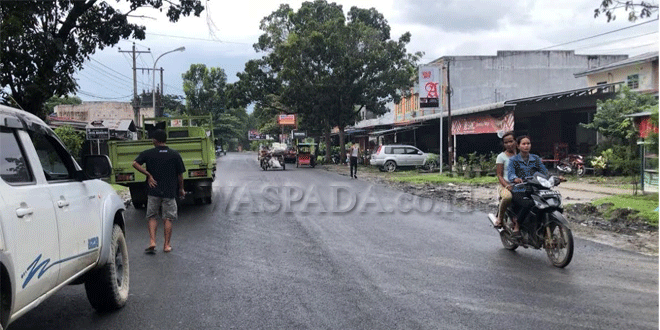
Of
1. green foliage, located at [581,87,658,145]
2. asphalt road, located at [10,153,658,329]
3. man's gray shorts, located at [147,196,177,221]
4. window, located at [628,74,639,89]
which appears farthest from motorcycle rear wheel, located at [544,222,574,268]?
window, located at [628,74,639,89]

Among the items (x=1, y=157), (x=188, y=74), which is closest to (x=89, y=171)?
(x=1, y=157)

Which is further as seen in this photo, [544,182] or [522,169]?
[522,169]

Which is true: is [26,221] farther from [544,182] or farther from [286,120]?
[286,120]

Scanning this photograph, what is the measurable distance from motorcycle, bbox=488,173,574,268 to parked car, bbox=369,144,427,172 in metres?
24.3

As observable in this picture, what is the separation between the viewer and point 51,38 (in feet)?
38.8

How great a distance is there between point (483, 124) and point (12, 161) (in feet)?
84.0

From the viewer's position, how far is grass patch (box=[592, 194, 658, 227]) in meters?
10.4

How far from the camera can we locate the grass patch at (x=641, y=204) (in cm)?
1035

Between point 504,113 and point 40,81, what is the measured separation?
19337 mm

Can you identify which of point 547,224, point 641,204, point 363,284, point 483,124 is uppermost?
point 483,124

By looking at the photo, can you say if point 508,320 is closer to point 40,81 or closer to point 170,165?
point 170,165

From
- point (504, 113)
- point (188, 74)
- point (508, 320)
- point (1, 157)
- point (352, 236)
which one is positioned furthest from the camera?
point (188, 74)

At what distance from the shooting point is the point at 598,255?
7.55 m

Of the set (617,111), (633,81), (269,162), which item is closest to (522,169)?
(617,111)
